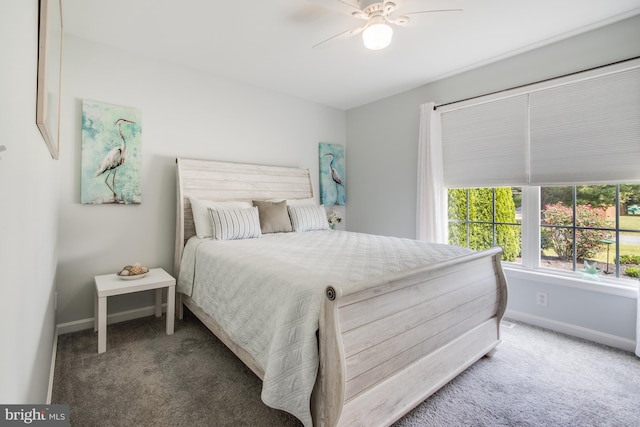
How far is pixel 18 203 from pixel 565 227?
3.62 m

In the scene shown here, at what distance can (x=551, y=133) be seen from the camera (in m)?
2.65

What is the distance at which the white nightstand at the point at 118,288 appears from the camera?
2.16 meters

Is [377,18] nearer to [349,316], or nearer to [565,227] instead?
[349,316]

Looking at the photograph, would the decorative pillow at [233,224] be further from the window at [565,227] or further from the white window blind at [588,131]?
the white window blind at [588,131]

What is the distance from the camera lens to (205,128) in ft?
10.7

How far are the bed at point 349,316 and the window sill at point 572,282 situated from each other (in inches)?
32.7

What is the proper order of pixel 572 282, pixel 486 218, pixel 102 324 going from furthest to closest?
pixel 486 218 < pixel 572 282 < pixel 102 324

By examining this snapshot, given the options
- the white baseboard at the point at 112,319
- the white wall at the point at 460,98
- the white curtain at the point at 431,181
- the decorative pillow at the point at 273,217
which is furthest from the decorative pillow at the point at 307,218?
the white baseboard at the point at 112,319

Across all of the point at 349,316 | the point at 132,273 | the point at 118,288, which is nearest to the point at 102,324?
the point at 118,288

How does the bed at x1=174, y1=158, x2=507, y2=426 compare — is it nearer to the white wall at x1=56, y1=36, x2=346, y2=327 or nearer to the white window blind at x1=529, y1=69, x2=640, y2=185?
the white wall at x1=56, y1=36, x2=346, y2=327

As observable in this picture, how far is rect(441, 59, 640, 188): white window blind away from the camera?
2312 mm

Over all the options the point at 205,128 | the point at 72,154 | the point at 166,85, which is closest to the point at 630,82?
the point at 205,128

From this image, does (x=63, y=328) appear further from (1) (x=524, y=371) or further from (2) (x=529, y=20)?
(2) (x=529, y=20)

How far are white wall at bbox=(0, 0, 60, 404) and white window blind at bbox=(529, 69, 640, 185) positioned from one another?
3394 mm
